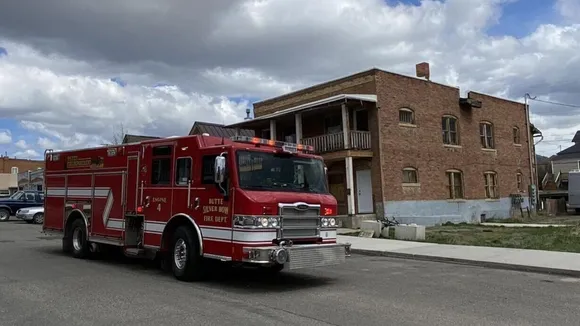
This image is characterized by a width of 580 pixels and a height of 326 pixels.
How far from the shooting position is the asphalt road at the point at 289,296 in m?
6.75

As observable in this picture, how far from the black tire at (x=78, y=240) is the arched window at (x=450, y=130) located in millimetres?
19984

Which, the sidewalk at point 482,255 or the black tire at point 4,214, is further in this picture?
the black tire at point 4,214

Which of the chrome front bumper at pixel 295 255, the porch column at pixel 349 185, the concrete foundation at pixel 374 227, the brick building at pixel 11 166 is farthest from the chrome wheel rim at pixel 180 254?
the brick building at pixel 11 166

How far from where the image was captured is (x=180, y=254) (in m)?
9.88

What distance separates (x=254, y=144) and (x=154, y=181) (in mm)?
2563

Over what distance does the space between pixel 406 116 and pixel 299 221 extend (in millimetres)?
17631

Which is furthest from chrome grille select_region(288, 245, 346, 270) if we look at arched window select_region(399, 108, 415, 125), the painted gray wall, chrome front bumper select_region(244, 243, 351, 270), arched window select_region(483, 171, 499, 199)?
arched window select_region(483, 171, 499, 199)

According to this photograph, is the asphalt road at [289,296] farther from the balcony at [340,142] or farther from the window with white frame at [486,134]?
the window with white frame at [486,134]

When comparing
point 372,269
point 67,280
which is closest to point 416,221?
point 372,269

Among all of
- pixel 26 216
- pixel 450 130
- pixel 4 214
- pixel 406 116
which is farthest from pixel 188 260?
pixel 4 214

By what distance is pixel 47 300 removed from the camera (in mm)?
7938

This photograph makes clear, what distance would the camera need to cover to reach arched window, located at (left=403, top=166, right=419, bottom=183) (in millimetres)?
25047

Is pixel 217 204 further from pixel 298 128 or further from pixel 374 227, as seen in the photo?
pixel 298 128

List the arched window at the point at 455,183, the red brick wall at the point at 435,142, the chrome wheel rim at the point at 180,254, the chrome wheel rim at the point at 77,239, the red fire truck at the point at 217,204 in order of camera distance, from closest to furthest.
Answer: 1. the red fire truck at the point at 217,204
2. the chrome wheel rim at the point at 180,254
3. the chrome wheel rim at the point at 77,239
4. the red brick wall at the point at 435,142
5. the arched window at the point at 455,183
